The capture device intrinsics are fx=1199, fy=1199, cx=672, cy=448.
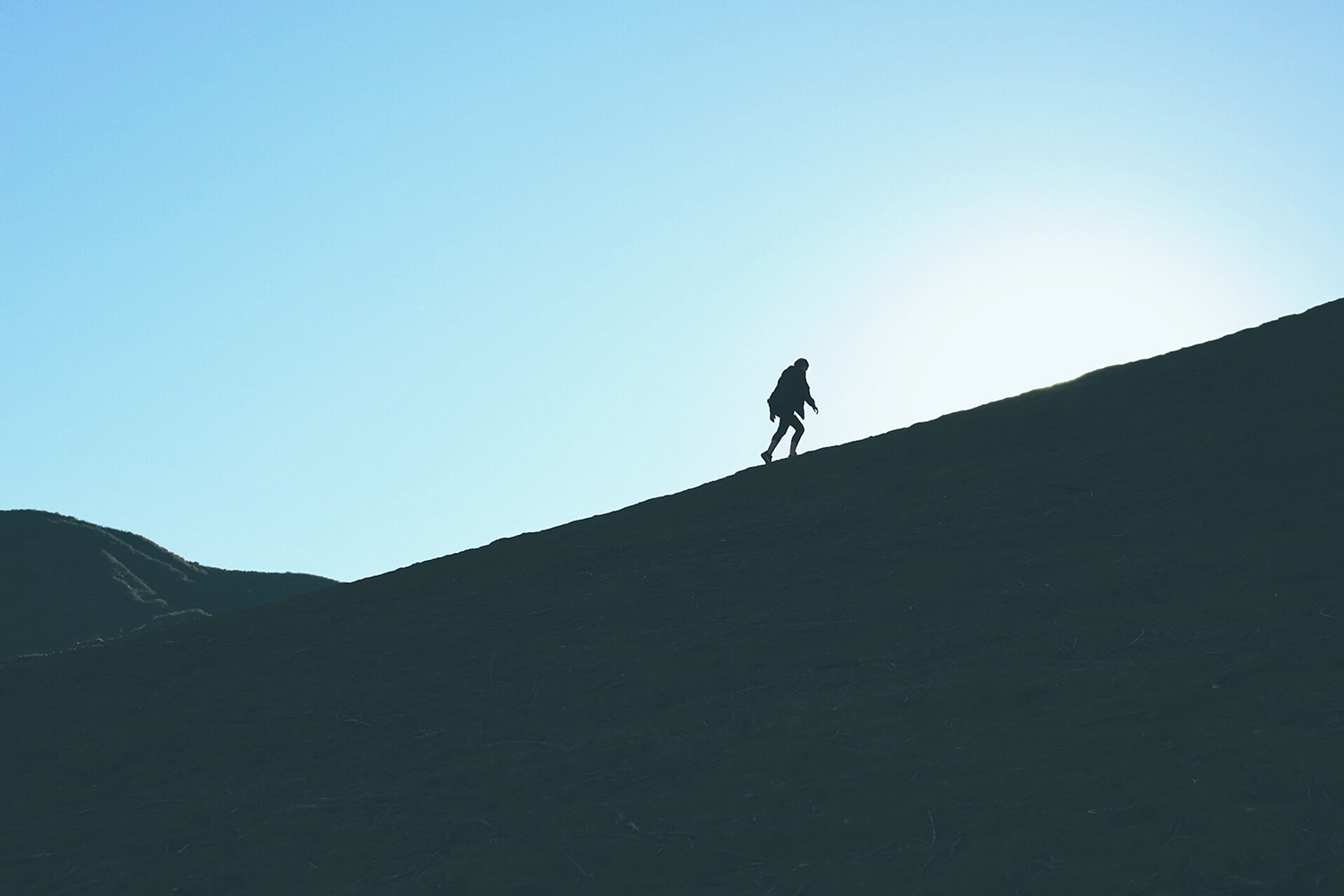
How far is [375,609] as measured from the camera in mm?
15820

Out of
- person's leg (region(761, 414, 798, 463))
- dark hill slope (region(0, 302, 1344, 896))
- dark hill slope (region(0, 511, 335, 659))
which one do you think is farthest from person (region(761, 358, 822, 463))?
dark hill slope (region(0, 511, 335, 659))

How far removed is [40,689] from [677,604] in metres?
7.94

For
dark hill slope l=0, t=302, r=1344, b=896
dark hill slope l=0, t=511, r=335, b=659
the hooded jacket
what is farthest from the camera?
dark hill slope l=0, t=511, r=335, b=659

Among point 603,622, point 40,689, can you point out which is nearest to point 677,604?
point 603,622

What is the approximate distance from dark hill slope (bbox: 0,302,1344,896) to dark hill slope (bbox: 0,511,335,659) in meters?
23.5

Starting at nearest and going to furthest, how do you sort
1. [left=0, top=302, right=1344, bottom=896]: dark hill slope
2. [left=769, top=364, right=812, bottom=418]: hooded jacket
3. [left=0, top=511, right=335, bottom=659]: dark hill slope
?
[left=0, top=302, right=1344, bottom=896]: dark hill slope < [left=769, top=364, right=812, bottom=418]: hooded jacket < [left=0, top=511, right=335, bottom=659]: dark hill slope

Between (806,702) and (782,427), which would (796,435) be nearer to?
(782,427)

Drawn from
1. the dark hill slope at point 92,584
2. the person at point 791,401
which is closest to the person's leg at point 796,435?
the person at point 791,401

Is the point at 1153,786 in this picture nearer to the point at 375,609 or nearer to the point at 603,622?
the point at 603,622

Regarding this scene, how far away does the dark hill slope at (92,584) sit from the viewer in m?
37.8

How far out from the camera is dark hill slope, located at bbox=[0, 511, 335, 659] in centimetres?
3778

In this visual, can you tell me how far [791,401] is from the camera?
22.6 metres

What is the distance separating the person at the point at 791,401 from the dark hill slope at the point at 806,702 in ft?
15.8

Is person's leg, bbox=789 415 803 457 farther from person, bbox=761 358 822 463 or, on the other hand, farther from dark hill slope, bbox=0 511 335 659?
dark hill slope, bbox=0 511 335 659
